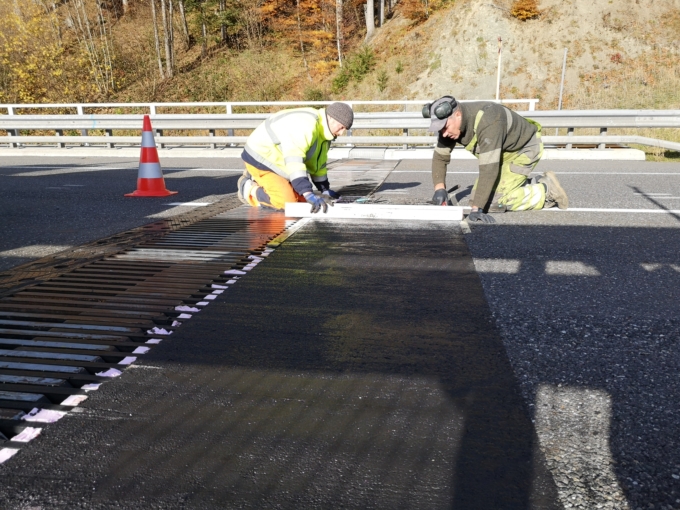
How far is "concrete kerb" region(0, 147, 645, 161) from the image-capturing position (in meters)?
11.3

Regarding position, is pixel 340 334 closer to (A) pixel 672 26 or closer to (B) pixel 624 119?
(B) pixel 624 119

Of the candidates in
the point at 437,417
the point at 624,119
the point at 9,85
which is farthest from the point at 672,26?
the point at 437,417

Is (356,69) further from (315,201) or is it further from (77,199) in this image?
(315,201)

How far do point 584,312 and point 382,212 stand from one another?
290cm

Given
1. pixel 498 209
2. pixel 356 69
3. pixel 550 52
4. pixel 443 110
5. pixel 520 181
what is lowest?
pixel 498 209

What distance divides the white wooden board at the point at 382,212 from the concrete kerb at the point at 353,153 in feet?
20.9

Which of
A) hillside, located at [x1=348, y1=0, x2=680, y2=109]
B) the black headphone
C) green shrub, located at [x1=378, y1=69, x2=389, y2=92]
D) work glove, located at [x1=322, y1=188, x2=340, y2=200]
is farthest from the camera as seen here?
green shrub, located at [x1=378, y1=69, x2=389, y2=92]

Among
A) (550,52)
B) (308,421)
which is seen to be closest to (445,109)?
(308,421)

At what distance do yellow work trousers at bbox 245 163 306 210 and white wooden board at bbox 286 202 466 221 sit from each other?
259 mm

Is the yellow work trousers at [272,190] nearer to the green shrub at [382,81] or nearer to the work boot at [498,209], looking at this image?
the work boot at [498,209]

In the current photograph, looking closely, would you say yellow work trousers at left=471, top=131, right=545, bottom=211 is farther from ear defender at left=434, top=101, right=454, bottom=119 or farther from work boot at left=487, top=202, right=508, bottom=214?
ear defender at left=434, top=101, right=454, bottom=119

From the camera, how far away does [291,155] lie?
18.3ft

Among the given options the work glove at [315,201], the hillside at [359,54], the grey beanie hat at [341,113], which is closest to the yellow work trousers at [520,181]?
the grey beanie hat at [341,113]

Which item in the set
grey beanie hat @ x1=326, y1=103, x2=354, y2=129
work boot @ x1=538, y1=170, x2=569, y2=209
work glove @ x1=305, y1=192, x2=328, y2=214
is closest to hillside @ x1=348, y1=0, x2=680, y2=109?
work boot @ x1=538, y1=170, x2=569, y2=209
